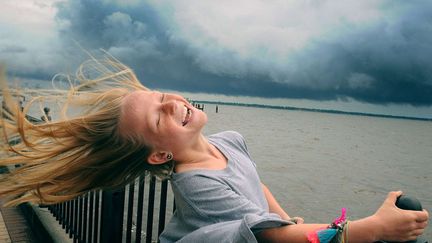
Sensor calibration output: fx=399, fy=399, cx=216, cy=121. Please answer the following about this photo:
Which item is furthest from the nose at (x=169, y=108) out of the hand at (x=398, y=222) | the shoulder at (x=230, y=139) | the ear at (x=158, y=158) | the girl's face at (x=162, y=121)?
the hand at (x=398, y=222)

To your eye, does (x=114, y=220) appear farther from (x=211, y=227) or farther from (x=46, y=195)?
(x=211, y=227)

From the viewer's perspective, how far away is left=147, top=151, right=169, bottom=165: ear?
6.75 feet

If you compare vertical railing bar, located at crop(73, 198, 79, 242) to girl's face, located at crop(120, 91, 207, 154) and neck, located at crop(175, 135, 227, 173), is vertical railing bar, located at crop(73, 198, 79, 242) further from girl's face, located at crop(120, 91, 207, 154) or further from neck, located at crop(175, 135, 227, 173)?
neck, located at crop(175, 135, 227, 173)

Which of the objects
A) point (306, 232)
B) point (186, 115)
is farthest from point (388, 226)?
point (186, 115)

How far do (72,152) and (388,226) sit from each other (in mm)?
1729

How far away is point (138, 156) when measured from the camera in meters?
2.14

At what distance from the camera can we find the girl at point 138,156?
1.61 m

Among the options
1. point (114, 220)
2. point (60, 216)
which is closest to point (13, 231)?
point (60, 216)

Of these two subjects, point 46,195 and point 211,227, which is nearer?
point 211,227

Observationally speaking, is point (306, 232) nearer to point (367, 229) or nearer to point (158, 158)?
point (367, 229)

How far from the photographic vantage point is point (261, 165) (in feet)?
70.8

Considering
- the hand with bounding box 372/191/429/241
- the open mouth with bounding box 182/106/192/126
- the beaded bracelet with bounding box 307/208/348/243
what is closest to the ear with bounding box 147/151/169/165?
the open mouth with bounding box 182/106/192/126

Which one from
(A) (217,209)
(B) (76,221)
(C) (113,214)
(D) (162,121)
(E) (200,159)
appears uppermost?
(D) (162,121)

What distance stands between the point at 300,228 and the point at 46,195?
154 centimetres
